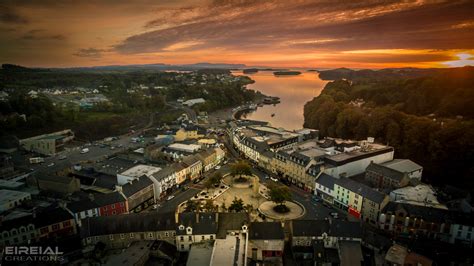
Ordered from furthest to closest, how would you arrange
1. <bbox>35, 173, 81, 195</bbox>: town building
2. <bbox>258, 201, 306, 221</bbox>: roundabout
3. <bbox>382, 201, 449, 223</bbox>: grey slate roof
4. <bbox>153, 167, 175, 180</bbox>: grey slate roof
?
<bbox>153, 167, 175, 180</bbox>: grey slate roof → <bbox>35, 173, 81, 195</bbox>: town building → <bbox>258, 201, 306, 221</bbox>: roundabout → <bbox>382, 201, 449, 223</bbox>: grey slate roof

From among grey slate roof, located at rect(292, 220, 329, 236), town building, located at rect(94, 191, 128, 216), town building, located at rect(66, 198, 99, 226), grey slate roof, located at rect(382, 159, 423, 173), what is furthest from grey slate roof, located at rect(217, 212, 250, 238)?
grey slate roof, located at rect(382, 159, 423, 173)

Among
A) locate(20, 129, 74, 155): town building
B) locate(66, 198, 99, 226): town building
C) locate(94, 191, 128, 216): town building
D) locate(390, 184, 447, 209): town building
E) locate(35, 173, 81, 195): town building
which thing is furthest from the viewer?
locate(20, 129, 74, 155): town building

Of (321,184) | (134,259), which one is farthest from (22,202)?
(321,184)

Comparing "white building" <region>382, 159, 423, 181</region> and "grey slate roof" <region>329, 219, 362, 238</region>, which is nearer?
"grey slate roof" <region>329, 219, 362, 238</region>

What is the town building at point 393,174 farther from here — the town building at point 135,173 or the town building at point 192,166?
the town building at point 135,173

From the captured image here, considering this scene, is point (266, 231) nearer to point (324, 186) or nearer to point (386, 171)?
point (324, 186)

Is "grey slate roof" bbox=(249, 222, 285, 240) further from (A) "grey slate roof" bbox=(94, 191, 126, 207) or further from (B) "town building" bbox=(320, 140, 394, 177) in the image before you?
(B) "town building" bbox=(320, 140, 394, 177)

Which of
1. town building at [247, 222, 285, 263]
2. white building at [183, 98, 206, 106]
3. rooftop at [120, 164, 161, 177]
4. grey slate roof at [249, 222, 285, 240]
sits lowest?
town building at [247, 222, 285, 263]
